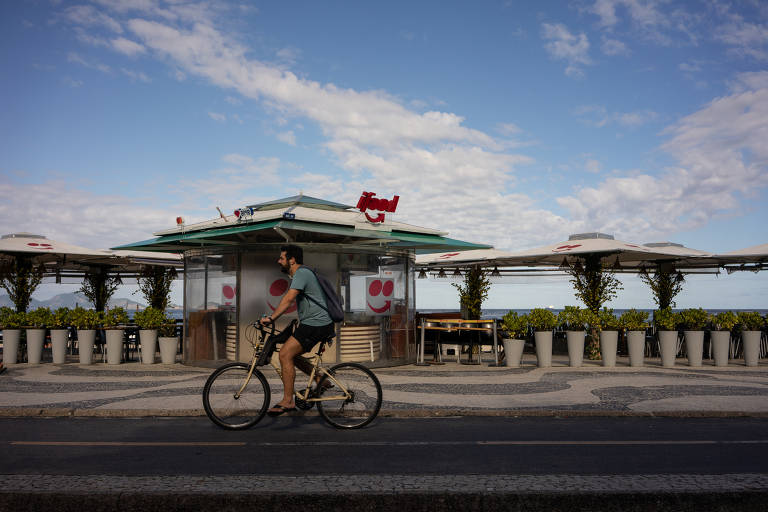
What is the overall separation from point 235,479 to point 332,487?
745 mm

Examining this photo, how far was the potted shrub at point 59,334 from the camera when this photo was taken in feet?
50.5

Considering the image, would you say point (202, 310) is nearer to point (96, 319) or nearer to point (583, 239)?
point (96, 319)

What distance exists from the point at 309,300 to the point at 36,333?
10.8 meters

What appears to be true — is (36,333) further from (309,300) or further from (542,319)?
(542,319)

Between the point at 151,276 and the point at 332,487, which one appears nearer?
the point at 332,487

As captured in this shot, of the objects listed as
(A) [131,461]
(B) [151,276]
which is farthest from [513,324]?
(B) [151,276]

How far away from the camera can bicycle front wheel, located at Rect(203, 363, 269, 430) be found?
7125mm

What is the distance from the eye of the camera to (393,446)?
248 inches

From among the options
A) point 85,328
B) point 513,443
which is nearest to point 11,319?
point 85,328

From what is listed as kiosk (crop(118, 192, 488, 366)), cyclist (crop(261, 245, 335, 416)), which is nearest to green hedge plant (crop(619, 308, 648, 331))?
kiosk (crop(118, 192, 488, 366))

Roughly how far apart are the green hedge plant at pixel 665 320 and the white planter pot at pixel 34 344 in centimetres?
1389

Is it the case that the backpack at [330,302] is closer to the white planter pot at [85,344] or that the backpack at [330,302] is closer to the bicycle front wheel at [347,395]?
the bicycle front wheel at [347,395]

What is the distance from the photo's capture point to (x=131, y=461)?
18.3 ft

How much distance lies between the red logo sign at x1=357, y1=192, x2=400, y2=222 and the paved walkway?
3170 millimetres
